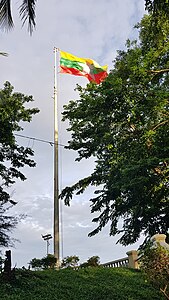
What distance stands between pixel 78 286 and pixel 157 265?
3546 mm

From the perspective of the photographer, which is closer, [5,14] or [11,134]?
[5,14]

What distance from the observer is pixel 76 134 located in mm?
20969

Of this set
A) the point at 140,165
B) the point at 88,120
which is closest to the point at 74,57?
the point at 88,120

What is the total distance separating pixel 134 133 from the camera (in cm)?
1705

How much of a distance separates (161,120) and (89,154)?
5.23m

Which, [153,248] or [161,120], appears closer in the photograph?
[153,248]

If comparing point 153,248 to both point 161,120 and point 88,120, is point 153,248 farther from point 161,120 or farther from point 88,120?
point 88,120

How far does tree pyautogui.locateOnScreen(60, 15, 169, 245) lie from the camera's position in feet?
51.2

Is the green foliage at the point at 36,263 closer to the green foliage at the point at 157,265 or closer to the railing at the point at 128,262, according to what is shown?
the railing at the point at 128,262

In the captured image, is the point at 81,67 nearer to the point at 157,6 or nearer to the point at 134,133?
the point at 134,133

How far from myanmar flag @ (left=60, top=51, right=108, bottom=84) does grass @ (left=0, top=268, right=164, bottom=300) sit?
1041cm

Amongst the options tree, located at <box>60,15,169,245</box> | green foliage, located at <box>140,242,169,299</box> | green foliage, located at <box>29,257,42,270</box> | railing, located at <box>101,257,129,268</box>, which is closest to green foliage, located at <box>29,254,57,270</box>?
green foliage, located at <box>29,257,42,270</box>

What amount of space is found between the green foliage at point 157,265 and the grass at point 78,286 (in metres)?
2.30

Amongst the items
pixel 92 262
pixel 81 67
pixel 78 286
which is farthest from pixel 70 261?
pixel 81 67
